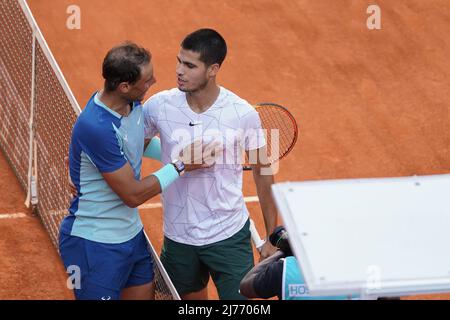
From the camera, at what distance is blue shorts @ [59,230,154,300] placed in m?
6.28

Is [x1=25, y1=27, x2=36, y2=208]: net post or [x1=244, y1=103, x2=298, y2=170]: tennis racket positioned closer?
[x1=244, y1=103, x2=298, y2=170]: tennis racket

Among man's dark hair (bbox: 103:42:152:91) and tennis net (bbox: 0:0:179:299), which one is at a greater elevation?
man's dark hair (bbox: 103:42:152:91)

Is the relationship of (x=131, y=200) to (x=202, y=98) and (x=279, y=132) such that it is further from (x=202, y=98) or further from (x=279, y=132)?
(x=279, y=132)

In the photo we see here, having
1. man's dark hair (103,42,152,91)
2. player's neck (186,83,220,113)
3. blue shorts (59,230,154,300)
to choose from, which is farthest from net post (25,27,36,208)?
blue shorts (59,230,154,300)

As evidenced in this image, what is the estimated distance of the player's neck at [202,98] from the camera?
6694 mm

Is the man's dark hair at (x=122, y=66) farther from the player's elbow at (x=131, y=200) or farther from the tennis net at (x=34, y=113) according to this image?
the tennis net at (x=34, y=113)

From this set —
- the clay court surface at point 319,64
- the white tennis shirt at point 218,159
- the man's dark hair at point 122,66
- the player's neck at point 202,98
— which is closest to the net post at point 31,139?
the clay court surface at point 319,64

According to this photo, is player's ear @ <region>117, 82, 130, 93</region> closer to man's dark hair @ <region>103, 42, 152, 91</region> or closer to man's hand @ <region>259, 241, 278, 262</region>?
man's dark hair @ <region>103, 42, 152, 91</region>

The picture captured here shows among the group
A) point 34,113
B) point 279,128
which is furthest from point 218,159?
point 34,113

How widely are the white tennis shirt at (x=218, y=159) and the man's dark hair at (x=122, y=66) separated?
638 mm

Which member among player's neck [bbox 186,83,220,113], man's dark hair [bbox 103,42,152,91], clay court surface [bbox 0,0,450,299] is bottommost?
clay court surface [bbox 0,0,450,299]

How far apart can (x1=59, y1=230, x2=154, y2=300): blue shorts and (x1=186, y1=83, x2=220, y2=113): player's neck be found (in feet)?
3.01
